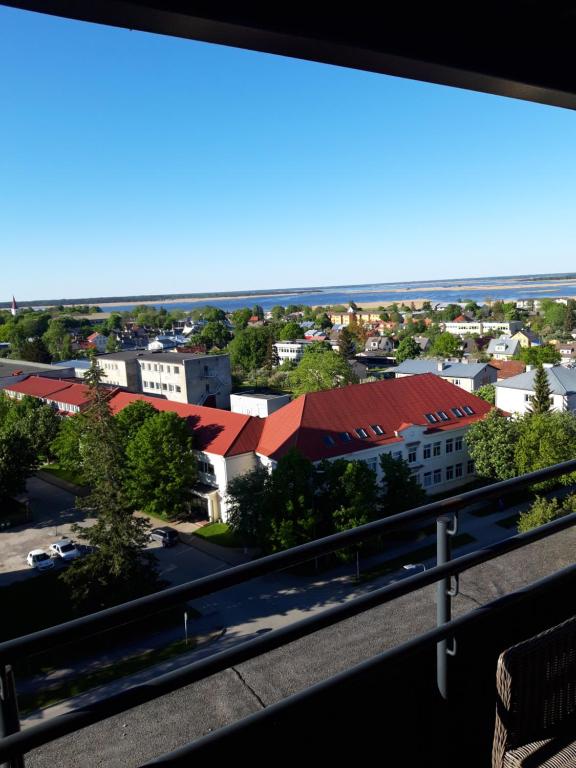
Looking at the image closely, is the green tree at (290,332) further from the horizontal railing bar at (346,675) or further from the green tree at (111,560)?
the horizontal railing bar at (346,675)

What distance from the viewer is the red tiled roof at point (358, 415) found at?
17547mm

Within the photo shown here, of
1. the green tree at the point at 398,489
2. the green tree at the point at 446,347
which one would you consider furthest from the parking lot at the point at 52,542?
the green tree at the point at 446,347

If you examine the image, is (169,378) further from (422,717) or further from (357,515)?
(422,717)

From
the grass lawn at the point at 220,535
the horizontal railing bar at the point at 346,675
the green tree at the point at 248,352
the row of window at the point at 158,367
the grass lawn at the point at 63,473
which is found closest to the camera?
the horizontal railing bar at the point at 346,675

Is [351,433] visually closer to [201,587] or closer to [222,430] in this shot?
[222,430]

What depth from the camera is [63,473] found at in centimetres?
2503

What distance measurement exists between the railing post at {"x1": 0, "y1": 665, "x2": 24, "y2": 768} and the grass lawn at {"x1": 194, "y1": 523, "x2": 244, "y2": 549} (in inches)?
605

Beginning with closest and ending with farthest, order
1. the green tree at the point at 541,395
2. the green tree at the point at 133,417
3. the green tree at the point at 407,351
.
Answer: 1. the green tree at the point at 133,417
2. the green tree at the point at 541,395
3. the green tree at the point at 407,351

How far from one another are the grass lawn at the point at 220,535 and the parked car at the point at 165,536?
0.80 meters

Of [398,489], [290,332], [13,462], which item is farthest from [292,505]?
[290,332]

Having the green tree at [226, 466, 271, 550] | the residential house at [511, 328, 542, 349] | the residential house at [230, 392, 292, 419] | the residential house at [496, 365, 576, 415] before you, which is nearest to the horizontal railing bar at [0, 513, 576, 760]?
the green tree at [226, 466, 271, 550]

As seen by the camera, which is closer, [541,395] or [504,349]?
[541,395]

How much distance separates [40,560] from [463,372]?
23790 millimetres

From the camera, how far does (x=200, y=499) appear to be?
19.0m
